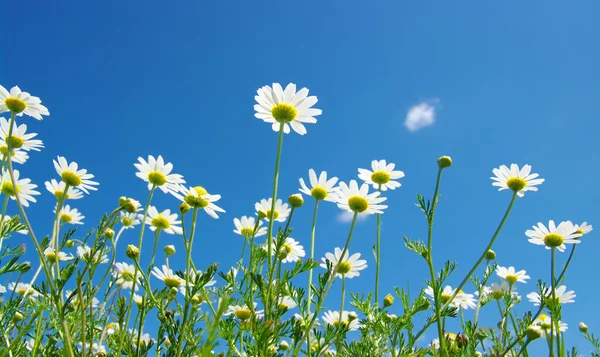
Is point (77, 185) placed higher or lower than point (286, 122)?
lower

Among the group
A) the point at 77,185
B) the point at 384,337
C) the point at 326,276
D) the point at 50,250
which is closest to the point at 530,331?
the point at 384,337

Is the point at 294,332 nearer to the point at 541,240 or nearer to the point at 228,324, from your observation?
the point at 228,324

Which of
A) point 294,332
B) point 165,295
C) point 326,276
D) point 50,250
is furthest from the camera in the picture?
point 50,250

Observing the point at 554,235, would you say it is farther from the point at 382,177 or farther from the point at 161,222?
the point at 161,222

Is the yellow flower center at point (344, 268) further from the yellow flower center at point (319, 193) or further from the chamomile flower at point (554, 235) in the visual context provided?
the chamomile flower at point (554, 235)

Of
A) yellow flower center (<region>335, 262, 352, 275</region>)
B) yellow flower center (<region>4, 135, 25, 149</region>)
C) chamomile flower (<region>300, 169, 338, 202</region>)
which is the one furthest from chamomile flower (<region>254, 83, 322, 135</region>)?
yellow flower center (<region>4, 135, 25, 149</region>)

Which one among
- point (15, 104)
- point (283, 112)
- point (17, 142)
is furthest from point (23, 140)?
point (283, 112)
